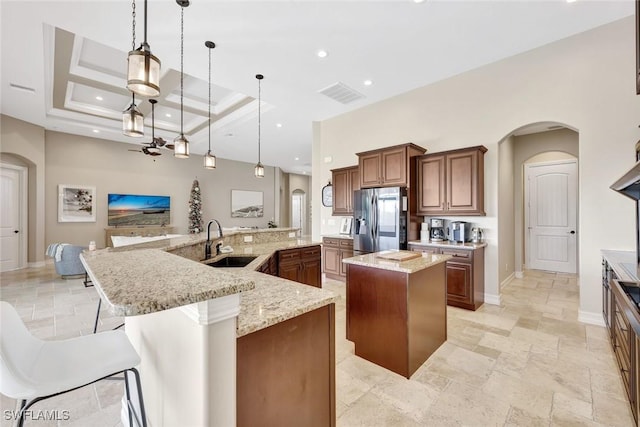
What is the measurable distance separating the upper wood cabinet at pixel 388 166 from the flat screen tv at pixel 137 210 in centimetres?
678

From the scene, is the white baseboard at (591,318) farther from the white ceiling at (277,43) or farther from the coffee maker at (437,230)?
the white ceiling at (277,43)

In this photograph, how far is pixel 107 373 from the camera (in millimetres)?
1225

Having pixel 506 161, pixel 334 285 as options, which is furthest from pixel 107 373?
pixel 506 161

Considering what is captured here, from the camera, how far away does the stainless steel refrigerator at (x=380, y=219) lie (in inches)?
162

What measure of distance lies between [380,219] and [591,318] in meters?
2.74

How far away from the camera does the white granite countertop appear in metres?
0.76

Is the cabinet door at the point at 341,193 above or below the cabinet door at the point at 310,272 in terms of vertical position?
above

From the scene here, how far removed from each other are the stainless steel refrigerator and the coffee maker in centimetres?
49

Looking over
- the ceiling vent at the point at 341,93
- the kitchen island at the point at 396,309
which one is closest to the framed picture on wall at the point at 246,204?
the ceiling vent at the point at 341,93

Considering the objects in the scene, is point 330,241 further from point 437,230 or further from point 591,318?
point 591,318

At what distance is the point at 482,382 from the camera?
2.10 m

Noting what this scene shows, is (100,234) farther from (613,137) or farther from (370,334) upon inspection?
Result: (613,137)

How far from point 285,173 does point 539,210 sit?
9.72m

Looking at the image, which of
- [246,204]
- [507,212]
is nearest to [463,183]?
[507,212]
